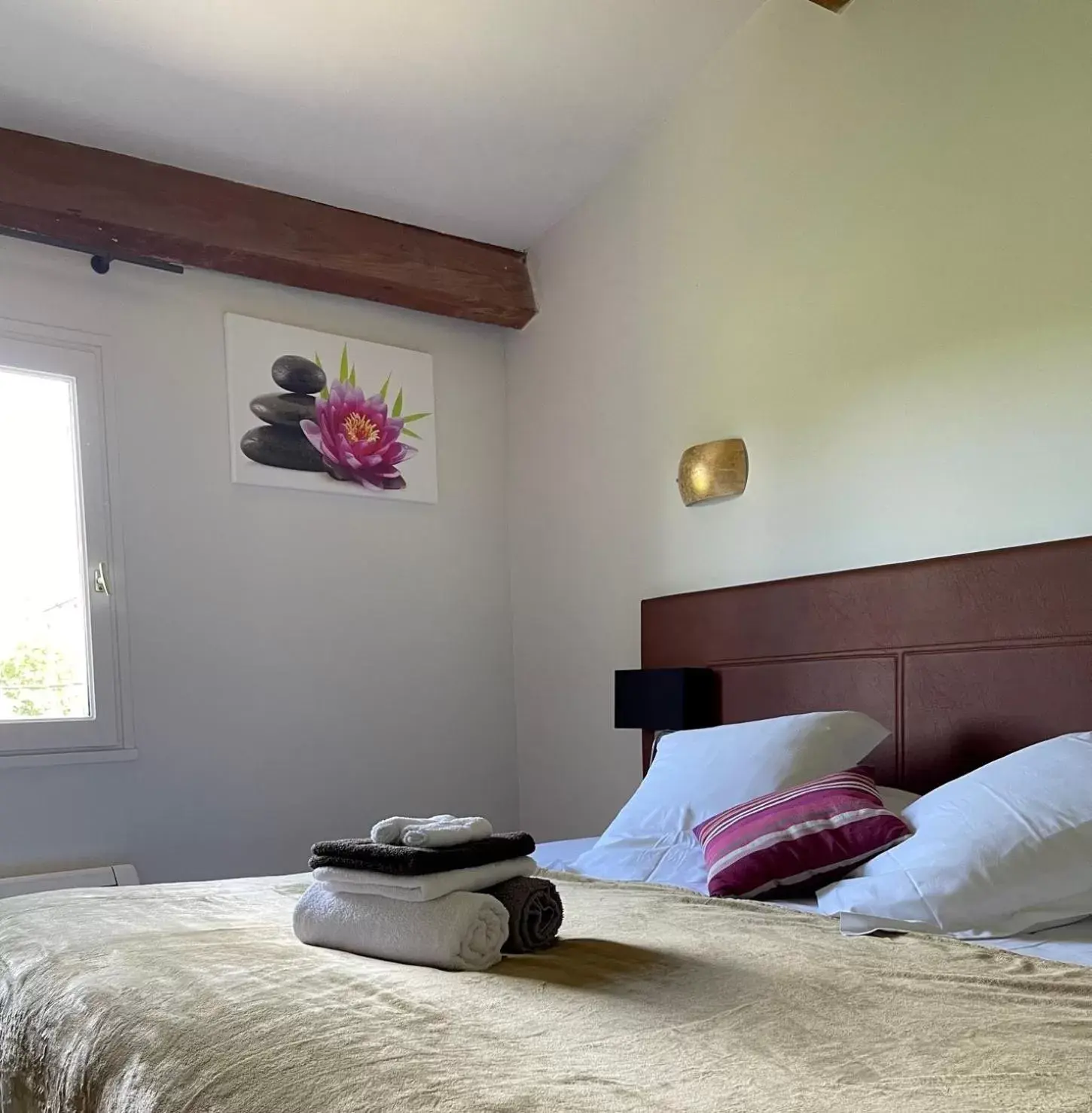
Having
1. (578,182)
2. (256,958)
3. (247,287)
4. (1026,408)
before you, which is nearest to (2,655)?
(247,287)

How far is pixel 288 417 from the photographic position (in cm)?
356

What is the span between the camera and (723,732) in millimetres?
2510

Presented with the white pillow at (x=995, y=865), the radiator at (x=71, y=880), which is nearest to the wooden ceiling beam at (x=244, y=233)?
the radiator at (x=71, y=880)

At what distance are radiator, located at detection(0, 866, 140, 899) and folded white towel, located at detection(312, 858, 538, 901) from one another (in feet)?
5.56

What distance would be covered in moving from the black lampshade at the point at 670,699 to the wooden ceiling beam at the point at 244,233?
1.71 meters

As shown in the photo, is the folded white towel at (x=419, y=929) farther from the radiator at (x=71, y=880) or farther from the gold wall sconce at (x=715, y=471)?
the gold wall sconce at (x=715, y=471)

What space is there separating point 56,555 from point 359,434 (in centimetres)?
114

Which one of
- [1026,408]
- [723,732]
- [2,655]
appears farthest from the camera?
[2,655]

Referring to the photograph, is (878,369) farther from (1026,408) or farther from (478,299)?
(478,299)

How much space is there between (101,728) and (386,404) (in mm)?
1553

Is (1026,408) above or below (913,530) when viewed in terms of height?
above

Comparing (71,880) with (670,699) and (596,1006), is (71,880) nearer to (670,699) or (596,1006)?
(670,699)

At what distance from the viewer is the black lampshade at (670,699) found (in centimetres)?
296

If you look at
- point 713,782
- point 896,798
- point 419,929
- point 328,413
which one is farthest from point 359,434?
point 419,929
